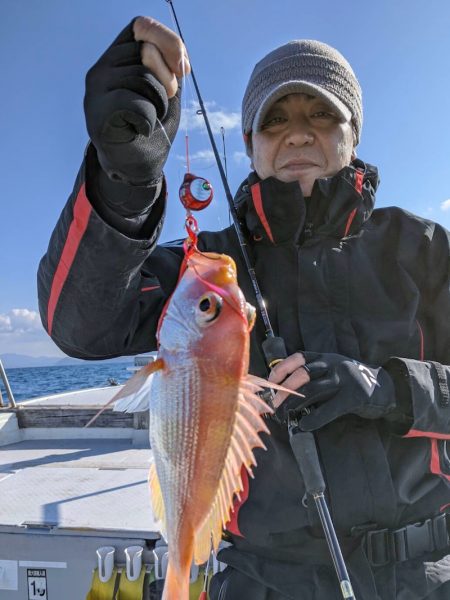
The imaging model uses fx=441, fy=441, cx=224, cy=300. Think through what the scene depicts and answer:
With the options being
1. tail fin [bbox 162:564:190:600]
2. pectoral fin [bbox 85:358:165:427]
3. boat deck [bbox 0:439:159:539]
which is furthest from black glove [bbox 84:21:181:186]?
boat deck [bbox 0:439:159:539]

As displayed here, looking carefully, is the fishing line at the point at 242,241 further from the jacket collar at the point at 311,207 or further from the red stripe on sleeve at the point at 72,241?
the red stripe on sleeve at the point at 72,241

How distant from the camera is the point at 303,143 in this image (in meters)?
2.13

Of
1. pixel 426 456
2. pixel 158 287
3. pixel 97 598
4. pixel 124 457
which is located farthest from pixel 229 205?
pixel 124 457

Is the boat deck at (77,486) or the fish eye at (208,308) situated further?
the boat deck at (77,486)

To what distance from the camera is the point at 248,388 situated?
4.36ft

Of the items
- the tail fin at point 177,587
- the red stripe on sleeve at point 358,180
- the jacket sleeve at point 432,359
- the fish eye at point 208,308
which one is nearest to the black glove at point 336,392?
the jacket sleeve at point 432,359

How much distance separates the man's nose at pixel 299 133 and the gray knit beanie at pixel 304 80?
0.14 m

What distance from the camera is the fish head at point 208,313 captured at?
129 cm

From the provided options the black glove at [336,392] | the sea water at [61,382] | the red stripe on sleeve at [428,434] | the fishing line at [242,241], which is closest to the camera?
the black glove at [336,392]

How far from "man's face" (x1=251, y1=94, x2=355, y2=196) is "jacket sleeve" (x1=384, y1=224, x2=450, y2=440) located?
24.1 inches

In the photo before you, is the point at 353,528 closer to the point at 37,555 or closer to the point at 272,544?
the point at 272,544

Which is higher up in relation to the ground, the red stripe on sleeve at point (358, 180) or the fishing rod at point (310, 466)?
the red stripe on sleeve at point (358, 180)

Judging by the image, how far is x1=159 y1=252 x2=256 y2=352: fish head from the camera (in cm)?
129

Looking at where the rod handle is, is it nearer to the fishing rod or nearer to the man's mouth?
the fishing rod
